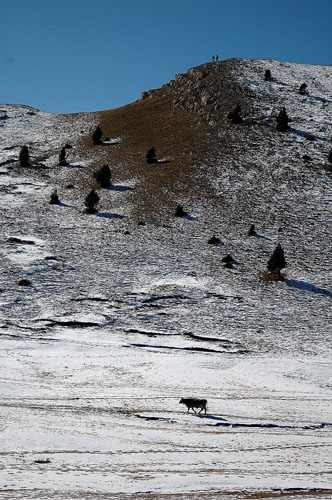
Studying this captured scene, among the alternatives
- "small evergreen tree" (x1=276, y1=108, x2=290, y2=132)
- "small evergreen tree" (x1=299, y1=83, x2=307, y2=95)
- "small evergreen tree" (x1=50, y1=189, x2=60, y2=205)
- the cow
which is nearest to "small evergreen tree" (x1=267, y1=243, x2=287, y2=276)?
the cow

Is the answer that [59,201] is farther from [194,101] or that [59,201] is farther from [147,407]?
[147,407]

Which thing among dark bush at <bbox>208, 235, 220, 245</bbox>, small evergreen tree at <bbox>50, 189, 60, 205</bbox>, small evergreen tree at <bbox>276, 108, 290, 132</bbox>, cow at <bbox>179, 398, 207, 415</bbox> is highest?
small evergreen tree at <bbox>276, 108, 290, 132</bbox>

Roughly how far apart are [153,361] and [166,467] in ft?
40.6

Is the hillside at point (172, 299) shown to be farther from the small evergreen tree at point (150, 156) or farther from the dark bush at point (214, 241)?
the dark bush at point (214, 241)

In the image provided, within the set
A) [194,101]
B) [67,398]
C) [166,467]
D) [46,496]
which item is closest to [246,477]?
[166,467]

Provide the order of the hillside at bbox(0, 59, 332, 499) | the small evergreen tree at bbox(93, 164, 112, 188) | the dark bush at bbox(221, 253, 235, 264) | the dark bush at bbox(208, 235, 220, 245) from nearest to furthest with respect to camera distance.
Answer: the hillside at bbox(0, 59, 332, 499)
the dark bush at bbox(221, 253, 235, 264)
the dark bush at bbox(208, 235, 220, 245)
the small evergreen tree at bbox(93, 164, 112, 188)

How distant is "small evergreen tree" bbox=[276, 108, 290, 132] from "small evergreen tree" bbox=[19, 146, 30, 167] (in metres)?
32.3

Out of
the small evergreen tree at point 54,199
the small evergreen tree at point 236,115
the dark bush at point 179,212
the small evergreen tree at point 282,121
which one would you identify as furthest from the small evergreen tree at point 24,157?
the small evergreen tree at point 282,121

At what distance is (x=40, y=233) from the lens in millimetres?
43000

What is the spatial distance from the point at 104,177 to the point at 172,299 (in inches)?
970

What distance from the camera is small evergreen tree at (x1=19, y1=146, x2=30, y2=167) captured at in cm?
5928

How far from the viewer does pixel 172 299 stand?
3303 centimetres

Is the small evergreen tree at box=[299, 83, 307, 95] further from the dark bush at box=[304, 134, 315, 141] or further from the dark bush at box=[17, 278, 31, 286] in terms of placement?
the dark bush at box=[17, 278, 31, 286]

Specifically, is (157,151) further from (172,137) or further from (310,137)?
(310,137)
